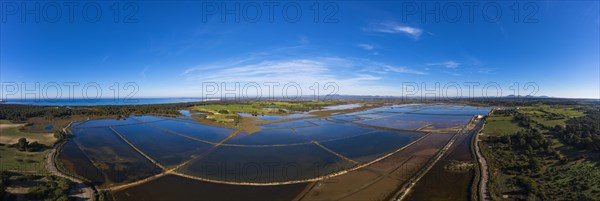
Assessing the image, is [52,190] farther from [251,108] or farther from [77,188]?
[251,108]

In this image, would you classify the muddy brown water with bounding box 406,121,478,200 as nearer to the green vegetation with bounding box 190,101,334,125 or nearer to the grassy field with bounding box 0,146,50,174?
the grassy field with bounding box 0,146,50,174

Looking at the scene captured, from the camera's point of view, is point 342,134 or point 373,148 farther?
point 342,134

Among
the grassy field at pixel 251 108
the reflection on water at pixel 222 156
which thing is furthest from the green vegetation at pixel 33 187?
the grassy field at pixel 251 108

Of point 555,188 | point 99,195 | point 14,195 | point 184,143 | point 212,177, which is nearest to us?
point 14,195

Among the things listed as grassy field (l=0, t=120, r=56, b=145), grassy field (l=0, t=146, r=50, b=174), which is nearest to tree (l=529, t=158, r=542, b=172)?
grassy field (l=0, t=146, r=50, b=174)

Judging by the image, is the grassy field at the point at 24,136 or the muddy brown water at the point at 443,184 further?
the grassy field at the point at 24,136

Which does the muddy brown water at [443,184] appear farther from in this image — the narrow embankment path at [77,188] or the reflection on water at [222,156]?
the narrow embankment path at [77,188]

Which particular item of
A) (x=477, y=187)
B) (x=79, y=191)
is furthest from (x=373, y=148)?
(x=79, y=191)

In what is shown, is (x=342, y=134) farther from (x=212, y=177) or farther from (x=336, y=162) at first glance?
(x=212, y=177)
